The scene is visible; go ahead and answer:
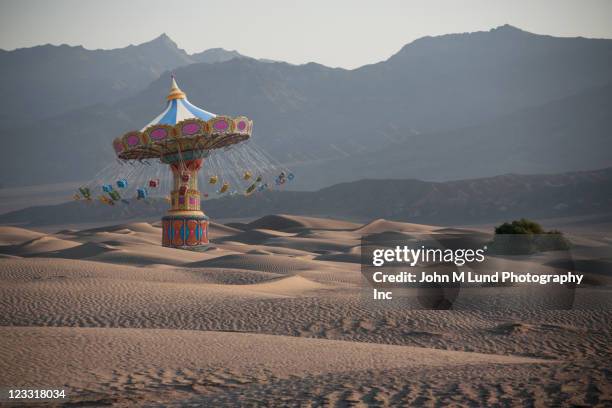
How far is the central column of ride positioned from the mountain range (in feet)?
287

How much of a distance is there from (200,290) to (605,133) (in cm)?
11158

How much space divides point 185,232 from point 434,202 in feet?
204

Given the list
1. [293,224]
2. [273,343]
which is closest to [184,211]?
[273,343]

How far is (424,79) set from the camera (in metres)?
163

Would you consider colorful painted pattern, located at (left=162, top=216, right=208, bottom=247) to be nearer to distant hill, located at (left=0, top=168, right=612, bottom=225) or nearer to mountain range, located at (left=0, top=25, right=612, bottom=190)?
distant hill, located at (left=0, top=168, right=612, bottom=225)

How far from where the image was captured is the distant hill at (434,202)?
278 feet

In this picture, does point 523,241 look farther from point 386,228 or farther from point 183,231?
point 386,228

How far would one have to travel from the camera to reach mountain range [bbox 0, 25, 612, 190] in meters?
124

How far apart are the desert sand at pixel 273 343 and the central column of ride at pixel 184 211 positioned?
10630mm

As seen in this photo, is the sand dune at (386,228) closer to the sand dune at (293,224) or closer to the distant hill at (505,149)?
the sand dune at (293,224)

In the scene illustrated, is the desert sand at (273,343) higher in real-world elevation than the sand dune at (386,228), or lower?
lower

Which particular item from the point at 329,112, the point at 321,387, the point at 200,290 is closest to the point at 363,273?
the point at 200,290

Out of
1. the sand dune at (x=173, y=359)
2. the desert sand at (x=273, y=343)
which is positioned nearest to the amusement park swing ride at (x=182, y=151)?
the desert sand at (x=273, y=343)

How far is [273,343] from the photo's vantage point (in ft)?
37.8
